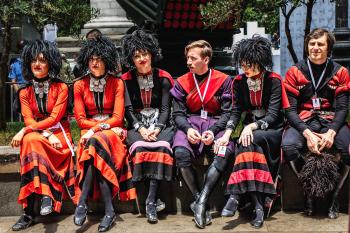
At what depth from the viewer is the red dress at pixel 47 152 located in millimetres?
5234

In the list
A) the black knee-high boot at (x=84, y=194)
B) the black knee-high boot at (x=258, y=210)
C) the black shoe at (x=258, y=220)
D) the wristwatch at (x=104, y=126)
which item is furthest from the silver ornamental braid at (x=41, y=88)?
the black shoe at (x=258, y=220)

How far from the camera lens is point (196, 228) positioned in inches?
205

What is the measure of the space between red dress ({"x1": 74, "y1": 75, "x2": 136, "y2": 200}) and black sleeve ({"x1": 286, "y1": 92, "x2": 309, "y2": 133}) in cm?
161

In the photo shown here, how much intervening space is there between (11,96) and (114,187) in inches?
273

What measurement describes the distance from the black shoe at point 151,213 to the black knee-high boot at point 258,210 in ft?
2.91

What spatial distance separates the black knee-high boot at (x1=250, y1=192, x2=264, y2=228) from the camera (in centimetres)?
516

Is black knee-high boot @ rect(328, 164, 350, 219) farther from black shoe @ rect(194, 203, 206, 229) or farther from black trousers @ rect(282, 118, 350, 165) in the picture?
black shoe @ rect(194, 203, 206, 229)

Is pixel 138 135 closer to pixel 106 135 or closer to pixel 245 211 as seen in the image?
pixel 106 135

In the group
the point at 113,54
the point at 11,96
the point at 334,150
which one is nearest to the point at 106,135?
the point at 113,54

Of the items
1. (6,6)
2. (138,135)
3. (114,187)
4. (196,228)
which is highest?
(6,6)

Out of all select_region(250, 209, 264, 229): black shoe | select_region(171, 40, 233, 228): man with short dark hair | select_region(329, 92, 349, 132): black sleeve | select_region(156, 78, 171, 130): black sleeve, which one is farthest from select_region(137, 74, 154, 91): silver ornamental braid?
select_region(329, 92, 349, 132): black sleeve

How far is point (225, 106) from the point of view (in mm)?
5695

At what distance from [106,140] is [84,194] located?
53 centimetres

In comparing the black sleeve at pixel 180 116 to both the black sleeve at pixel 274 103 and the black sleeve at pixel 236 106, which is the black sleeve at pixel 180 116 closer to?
the black sleeve at pixel 236 106
